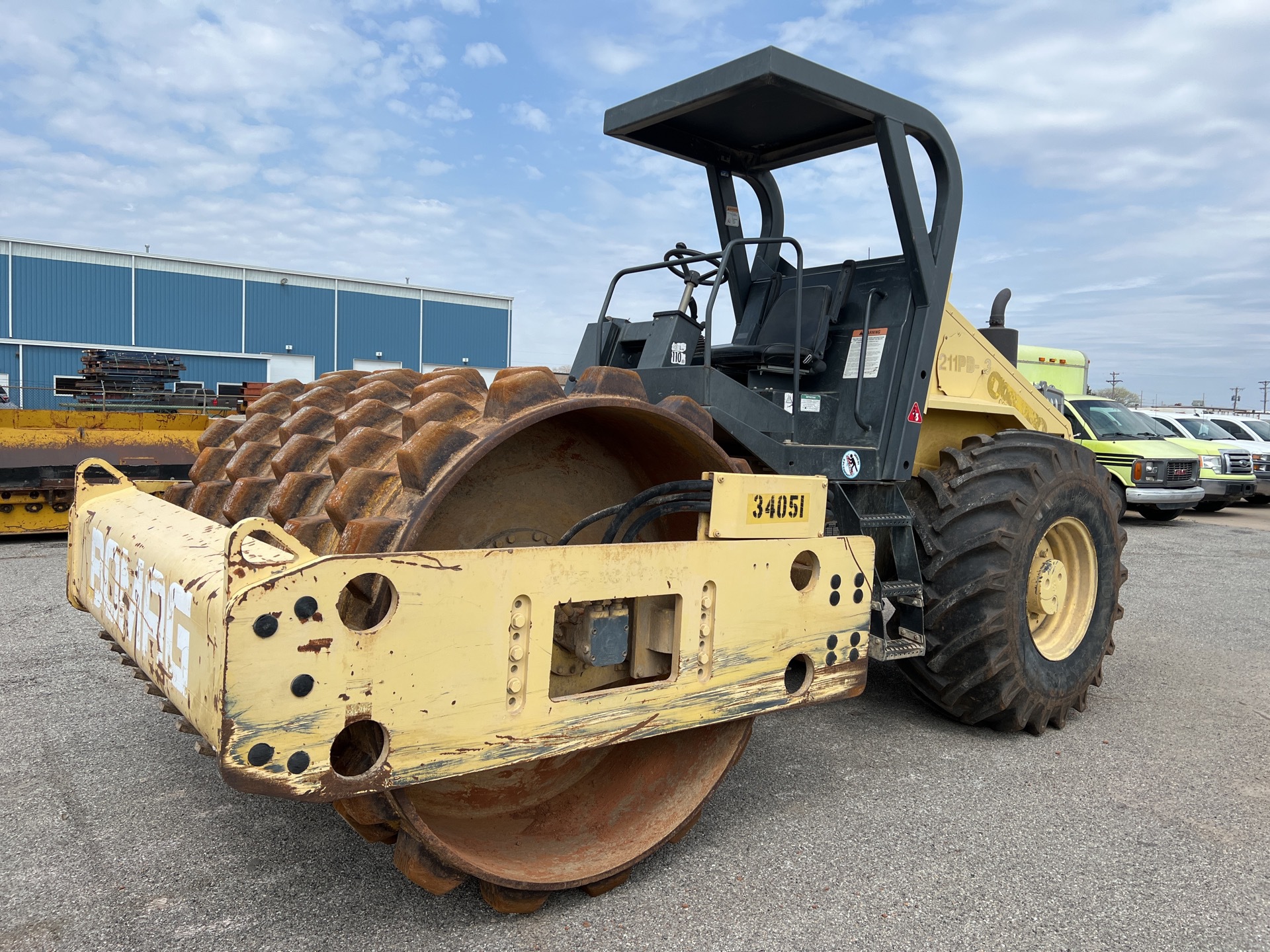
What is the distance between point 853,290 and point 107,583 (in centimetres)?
324

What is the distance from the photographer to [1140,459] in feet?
43.9

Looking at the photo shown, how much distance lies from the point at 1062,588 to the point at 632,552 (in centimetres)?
275

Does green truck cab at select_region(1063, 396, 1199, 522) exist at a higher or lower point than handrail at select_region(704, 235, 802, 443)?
lower

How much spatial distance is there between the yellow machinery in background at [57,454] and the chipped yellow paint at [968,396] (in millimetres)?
6697

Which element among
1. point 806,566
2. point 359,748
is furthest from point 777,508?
point 359,748

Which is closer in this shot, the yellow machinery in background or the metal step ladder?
the metal step ladder

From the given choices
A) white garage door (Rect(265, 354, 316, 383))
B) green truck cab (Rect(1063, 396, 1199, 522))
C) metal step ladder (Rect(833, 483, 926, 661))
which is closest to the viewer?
metal step ladder (Rect(833, 483, 926, 661))

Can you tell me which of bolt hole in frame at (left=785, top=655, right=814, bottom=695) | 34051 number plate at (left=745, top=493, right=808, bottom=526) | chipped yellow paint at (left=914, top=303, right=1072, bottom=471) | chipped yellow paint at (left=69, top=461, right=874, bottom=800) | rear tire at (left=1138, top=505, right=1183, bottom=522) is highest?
chipped yellow paint at (left=914, top=303, right=1072, bottom=471)

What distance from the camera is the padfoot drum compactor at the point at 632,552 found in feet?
6.61

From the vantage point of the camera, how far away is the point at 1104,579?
4504 mm

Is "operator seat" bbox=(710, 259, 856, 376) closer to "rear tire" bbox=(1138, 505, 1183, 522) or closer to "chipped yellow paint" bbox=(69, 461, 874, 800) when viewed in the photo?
"chipped yellow paint" bbox=(69, 461, 874, 800)

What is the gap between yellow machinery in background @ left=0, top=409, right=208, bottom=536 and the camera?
8.96 m

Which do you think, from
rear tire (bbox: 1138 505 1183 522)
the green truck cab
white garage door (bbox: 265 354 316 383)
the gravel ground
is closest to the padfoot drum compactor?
the gravel ground

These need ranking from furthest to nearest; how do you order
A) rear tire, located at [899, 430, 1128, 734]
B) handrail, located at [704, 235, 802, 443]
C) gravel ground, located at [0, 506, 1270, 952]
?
rear tire, located at [899, 430, 1128, 734] → handrail, located at [704, 235, 802, 443] → gravel ground, located at [0, 506, 1270, 952]
